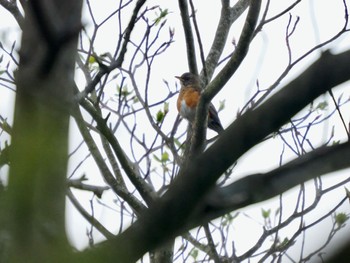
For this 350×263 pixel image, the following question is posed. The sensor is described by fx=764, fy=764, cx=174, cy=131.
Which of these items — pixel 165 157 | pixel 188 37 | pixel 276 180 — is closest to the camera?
pixel 276 180

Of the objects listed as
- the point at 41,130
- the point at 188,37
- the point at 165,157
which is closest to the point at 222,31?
the point at 188,37

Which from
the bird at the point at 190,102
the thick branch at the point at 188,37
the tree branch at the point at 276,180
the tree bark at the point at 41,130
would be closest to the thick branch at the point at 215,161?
the tree branch at the point at 276,180

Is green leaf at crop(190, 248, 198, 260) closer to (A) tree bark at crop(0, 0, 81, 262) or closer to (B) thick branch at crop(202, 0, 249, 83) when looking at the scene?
(B) thick branch at crop(202, 0, 249, 83)

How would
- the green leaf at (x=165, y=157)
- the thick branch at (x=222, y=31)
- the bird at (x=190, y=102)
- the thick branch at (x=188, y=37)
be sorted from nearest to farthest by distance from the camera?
the thick branch at (x=188, y=37) → the thick branch at (x=222, y=31) → the green leaf at (x=165, y=157) → the bird at (x=190, y=102)

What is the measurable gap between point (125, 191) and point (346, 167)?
3.42 meters

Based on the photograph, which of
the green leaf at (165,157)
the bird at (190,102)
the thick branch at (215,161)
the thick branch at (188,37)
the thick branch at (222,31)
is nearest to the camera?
the thick branch at (215,161)

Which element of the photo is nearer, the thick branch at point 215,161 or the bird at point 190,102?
→ the thick branch at point 215,161

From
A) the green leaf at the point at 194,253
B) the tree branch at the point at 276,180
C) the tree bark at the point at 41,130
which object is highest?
the green leaf at the point at 194,253

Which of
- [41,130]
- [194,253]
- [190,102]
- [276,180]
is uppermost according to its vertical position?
[190,102]

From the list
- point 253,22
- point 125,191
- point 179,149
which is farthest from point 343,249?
point 179,149

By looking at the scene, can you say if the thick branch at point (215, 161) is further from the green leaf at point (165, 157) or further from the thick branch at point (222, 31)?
the green leaf at point (165, 157)

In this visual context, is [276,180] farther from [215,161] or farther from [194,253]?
[194,253]

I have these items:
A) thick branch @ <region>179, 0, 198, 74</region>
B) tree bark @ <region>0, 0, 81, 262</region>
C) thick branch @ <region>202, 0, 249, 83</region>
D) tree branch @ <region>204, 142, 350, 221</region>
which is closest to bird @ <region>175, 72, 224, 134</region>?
thick branch @ <region>202, 0, 249, 83</region>

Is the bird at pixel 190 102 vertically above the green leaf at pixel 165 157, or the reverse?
the bird at pixel 190 102
